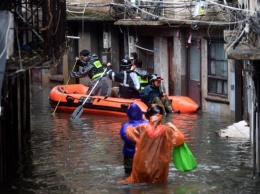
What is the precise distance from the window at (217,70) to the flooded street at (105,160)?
116 centimetres

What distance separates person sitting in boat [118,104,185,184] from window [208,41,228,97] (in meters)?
10.9

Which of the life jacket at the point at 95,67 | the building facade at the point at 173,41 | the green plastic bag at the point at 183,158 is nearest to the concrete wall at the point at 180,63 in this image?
the building facade at the point at 173,41

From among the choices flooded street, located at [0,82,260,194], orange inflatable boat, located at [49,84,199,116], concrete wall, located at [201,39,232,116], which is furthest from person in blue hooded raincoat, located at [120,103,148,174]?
concrete wall, located at [201,39,232,116]

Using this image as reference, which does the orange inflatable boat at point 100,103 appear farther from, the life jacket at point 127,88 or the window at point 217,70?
the window at point 217,70

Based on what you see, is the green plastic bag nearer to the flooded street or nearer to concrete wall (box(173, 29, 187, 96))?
the flooded street

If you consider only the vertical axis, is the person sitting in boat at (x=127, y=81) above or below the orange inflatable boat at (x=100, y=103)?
above

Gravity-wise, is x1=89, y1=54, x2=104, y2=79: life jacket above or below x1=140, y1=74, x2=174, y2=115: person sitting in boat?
above

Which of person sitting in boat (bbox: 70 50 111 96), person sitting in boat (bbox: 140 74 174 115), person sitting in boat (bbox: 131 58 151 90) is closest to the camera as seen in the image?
person sitting in boat (bbox: 140 74 174 115)

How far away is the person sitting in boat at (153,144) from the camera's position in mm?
15570

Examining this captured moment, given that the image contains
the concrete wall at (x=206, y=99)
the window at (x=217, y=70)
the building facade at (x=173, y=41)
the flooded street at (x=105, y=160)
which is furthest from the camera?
the window at (x=217, y=70)

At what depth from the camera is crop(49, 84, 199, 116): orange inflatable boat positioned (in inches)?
1013

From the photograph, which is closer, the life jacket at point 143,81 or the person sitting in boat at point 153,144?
the person sitting in boat at point 153,144

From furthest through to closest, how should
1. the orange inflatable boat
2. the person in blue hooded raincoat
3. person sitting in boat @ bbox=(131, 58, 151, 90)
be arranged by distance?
person sitting in boat @ bbox=(131, 58, 151, 90), the orange inflatable boat, the person in blue hooded raincoat

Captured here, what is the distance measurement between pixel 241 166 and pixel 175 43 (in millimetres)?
10902
